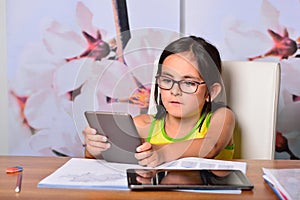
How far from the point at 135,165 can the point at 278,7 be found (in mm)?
1069

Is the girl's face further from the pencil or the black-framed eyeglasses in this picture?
the pencil

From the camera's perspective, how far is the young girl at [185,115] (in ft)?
4.00

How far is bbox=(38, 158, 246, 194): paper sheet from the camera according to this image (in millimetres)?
1008

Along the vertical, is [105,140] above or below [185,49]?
below

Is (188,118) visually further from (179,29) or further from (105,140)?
(179,29)

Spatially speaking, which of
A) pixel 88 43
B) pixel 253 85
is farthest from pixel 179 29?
pixel 253 85

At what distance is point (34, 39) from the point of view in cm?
203

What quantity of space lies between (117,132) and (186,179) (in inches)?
8.2

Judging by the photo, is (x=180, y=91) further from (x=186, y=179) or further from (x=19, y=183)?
(x=19, y=183)

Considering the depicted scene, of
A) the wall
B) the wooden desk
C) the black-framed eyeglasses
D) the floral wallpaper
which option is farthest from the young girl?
the wall

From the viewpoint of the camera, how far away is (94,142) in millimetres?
1199

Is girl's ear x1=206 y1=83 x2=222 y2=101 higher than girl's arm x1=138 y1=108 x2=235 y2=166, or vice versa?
girl's ear x1=206 y1=83 x2=222 y2=101

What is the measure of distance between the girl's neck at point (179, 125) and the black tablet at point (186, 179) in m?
0.28

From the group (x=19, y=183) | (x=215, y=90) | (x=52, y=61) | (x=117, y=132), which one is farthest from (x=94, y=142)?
(x=52, y=61)
